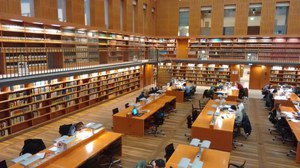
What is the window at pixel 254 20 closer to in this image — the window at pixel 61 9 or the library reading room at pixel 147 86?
the library reading room at pixel 147 86

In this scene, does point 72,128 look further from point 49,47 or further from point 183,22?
point 183,22

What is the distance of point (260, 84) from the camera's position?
1739 cm

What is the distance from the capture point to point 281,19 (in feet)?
63.8

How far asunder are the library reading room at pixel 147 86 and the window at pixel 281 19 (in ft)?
0.29

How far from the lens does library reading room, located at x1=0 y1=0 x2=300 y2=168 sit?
6.06m

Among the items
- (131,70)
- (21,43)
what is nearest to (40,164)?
(21,43)

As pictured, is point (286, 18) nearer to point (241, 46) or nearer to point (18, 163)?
point (241, 46)

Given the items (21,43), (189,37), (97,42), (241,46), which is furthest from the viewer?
(189,37)

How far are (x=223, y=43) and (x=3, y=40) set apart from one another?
15.9 metres

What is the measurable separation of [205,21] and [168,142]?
668 inches

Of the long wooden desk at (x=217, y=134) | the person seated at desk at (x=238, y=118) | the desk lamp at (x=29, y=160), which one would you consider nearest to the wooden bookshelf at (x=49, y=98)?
the desk lamp at (x=29, y=160)

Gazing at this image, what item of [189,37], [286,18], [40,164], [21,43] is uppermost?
[286,18]

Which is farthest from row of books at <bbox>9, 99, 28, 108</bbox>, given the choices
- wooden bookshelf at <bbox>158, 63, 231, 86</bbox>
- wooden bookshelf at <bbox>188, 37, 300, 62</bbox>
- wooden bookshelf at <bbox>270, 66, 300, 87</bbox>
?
wooden bookshelf at <bbox>270, 66, 300, 87</bbox>

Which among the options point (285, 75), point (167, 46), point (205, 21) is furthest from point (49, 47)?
point (205, 21)
